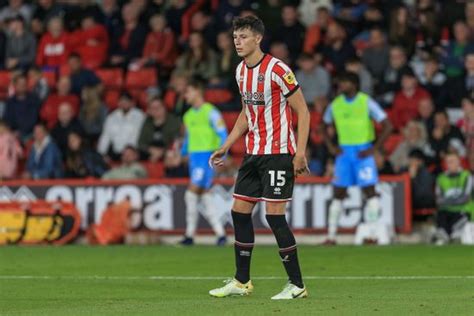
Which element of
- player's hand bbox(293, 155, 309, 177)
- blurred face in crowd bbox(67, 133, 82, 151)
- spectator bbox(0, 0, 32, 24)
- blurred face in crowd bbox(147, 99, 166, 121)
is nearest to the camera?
player's hand bbox(293, 155, 309, 177)

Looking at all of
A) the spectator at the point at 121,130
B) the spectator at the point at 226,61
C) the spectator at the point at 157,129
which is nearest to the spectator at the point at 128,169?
the spectator at the point at 157,129

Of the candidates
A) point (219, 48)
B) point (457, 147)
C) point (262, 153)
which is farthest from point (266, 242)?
point (262, 153)

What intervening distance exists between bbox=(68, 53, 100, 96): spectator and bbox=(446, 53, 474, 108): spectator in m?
6.18

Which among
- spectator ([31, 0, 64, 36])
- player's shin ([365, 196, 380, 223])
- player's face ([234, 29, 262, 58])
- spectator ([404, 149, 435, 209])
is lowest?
player's shin ([365, 196, 380, 223])

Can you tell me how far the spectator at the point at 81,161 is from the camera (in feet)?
68.3

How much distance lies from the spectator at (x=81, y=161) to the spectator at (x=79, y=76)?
1947 millimetres

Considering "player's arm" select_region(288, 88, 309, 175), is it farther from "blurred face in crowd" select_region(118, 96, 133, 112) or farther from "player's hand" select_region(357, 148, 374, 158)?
"blurred face in crowd" select_region(118, 96, 133, 112)

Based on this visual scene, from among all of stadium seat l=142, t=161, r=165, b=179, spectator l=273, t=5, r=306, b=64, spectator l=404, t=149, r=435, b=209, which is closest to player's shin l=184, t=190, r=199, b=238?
stadium seat l=142, t=161, r=165, b=179

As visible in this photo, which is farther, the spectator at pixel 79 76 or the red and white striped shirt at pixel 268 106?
the spectator at pixel 79 76

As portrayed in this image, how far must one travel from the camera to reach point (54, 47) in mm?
24484

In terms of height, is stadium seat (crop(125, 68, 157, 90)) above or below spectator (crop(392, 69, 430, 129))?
above

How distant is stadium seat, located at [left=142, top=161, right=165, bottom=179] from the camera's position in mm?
21111

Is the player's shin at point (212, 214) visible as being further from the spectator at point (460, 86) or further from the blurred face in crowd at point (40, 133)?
the spectator at point (460, 86)

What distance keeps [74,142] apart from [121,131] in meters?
1.10
